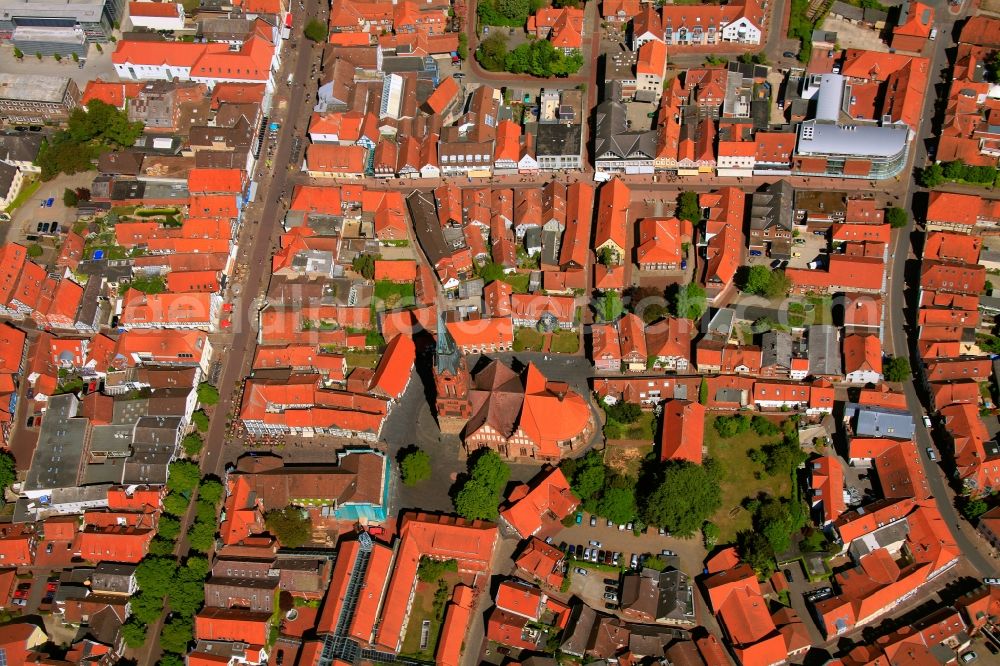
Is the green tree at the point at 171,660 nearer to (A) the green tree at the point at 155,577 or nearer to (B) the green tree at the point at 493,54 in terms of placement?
(A) the green tree at the point at 155,577

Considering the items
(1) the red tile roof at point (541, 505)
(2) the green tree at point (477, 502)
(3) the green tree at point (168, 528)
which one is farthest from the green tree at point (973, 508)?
(3) the green tree at point (168, 528)

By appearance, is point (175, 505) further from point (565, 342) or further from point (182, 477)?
Result: point (565, 342)

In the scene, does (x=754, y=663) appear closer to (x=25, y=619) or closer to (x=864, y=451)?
(x=864, y=451)

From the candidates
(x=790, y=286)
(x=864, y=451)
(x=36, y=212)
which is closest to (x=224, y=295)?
(x=36, y=212)

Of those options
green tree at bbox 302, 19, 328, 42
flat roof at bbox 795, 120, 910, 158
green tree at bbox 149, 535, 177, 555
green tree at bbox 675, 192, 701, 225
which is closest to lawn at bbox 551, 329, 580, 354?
green tree at bbox 675, 192, 701, 225

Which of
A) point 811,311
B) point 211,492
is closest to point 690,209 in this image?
point 811,311
